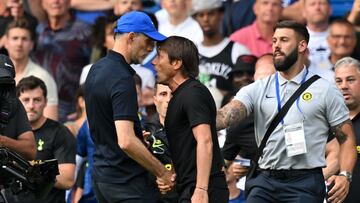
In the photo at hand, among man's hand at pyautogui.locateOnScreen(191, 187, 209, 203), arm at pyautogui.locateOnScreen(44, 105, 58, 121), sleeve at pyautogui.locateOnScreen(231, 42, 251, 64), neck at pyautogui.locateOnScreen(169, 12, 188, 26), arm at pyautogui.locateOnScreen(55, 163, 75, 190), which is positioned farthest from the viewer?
neck at pyautogui.locateOnScreen(169, 12, 188, 26)

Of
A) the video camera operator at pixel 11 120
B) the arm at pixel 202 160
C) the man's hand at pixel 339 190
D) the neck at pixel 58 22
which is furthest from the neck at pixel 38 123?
the man's hand at pixel 339 190

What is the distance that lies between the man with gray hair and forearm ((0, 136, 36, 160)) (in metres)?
2.98

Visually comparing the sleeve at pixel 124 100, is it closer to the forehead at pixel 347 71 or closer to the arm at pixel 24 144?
the arm at pixel 24 144

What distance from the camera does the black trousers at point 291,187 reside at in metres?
9.69

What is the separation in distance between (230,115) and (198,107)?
36.6 inches

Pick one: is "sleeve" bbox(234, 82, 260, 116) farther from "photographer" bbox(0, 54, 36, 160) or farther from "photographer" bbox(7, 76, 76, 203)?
"photographer" bbox(7, 76, 76, 203)

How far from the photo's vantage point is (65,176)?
11.2 m

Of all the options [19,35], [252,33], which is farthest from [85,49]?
[252,33]

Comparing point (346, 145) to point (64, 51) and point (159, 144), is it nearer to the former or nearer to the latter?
point (159, 144)

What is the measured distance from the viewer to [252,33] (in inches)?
537

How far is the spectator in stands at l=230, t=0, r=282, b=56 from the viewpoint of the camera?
1352 cm

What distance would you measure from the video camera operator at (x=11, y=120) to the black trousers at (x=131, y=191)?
798mm

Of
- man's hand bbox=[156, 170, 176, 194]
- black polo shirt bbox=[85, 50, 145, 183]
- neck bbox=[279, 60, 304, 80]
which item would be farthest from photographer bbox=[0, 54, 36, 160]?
neck bbox=[279, 60, 304, 80]

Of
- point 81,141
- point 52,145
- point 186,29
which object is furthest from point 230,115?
point 186,29
